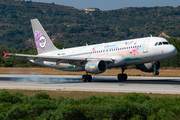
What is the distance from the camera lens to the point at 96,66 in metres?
31.3

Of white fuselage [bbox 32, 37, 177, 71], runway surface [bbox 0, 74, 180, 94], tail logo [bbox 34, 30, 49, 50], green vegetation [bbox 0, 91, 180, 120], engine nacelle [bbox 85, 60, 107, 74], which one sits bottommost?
green vegetation [bbox 0, 91, 180, 120]

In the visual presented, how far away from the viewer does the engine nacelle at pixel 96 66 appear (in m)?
31.4

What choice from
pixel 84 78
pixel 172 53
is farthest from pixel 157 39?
pixel 84 78

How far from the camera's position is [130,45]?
32.3 metres

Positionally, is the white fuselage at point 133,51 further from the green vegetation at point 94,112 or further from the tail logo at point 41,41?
the green vegetation at point 94,112

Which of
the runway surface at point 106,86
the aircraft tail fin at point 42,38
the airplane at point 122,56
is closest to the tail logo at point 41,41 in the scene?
the aircraft tail fin at point 42,38

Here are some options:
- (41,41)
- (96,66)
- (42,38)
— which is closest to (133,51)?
(96,66)

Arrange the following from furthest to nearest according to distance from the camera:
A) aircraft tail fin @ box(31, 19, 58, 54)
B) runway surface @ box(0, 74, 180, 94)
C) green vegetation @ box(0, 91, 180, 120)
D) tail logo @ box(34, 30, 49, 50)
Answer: tail logo @ box(34, 30, 49, 50) < aircraft tail fin @ box(31, 19, 58, 54) < runway surface @ box(0, 74, 180, 94) < green vegetation @ box(0, 91, 180, 120)

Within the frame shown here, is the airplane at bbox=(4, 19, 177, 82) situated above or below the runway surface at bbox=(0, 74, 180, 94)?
above

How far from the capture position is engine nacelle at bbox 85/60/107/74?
31.4 metres

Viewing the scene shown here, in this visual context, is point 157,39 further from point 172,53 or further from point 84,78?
point 84,78

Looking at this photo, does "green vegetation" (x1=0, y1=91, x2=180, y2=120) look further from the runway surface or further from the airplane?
the airplane

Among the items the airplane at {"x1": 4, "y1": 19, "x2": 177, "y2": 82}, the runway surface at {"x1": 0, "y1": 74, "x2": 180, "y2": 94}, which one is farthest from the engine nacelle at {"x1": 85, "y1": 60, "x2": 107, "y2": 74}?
the runway surface at {"x1": 0, "y1": 74, "x2": 180, "y2": 94}

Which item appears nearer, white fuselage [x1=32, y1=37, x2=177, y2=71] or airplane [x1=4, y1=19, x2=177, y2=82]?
white fuselage [x1=32, y1=37, x2=177, y2=71]
